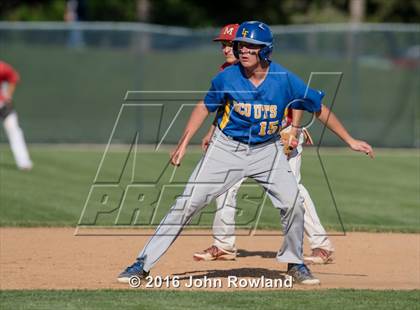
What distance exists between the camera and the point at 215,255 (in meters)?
10.6

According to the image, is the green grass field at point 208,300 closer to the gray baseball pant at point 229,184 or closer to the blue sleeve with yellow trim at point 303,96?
the gray baseball pant at point 229,184

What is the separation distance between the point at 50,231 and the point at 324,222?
Answer: 3.60 metres

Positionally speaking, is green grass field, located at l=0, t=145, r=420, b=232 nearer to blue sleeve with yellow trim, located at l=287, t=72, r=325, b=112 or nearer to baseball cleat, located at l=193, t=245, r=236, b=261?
baseball cleat, located at l=193, t=245, r=236, b=261

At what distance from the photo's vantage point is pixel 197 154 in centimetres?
2233

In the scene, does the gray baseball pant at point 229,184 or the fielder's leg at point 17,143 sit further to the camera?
the fielder's leg at point 17,143

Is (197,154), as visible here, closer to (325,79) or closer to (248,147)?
(325,79)

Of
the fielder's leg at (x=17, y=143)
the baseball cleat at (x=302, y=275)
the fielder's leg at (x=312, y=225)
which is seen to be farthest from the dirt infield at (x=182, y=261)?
the fielder's leg at (x=17, y=143)

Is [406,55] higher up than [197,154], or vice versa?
[406,55]

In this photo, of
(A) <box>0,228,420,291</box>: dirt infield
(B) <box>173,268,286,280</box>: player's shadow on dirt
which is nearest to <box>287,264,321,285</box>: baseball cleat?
(A) <box>0,228,420,291</box>: dirt infield

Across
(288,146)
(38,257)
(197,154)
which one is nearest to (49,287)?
(38,257)

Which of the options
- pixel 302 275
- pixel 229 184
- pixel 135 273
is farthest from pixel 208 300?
pixel 302 275

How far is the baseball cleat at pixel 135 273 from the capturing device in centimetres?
880

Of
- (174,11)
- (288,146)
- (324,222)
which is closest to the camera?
(288,146)

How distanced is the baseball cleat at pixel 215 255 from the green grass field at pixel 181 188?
2.51 m
